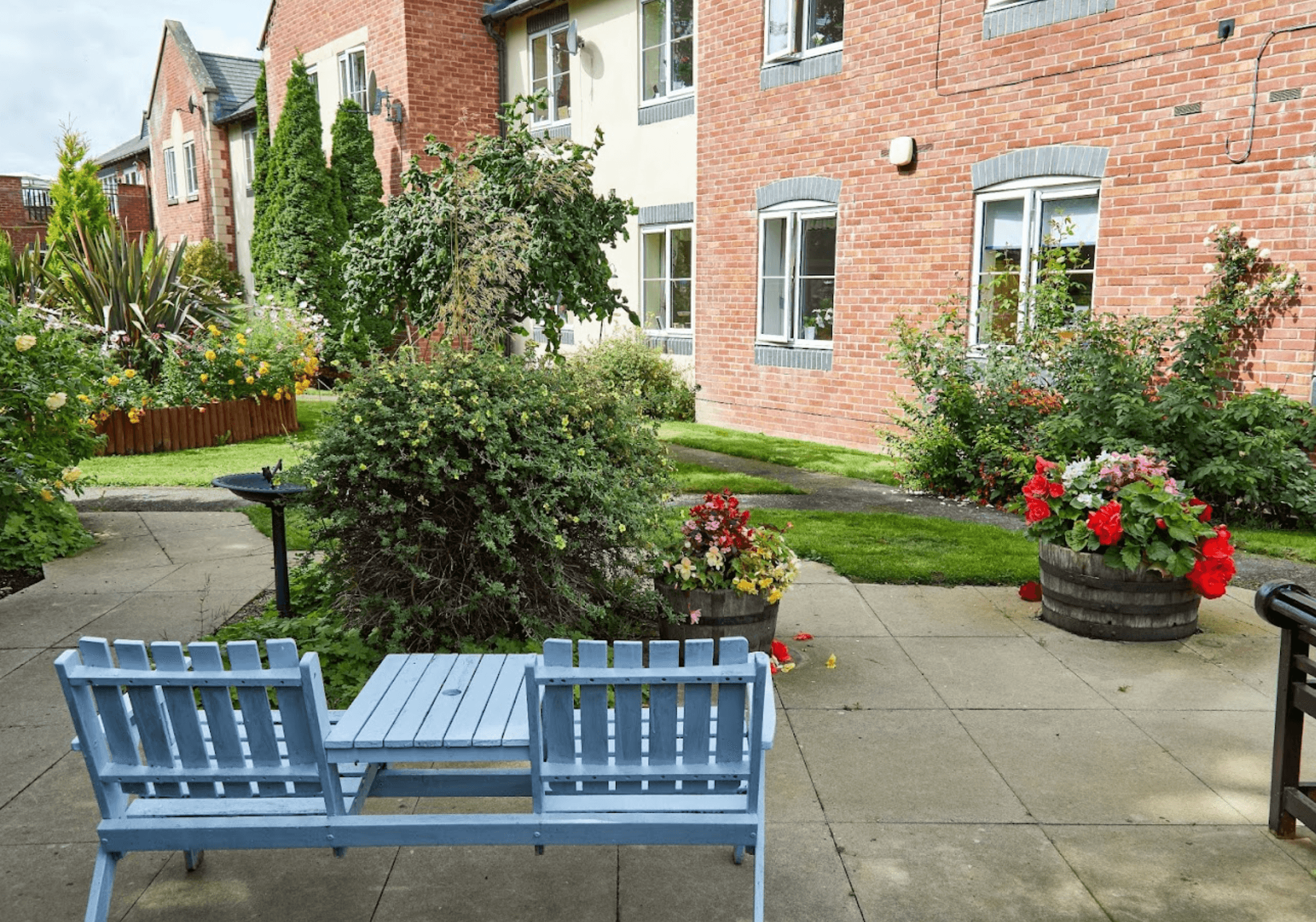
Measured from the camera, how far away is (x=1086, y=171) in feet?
29.5

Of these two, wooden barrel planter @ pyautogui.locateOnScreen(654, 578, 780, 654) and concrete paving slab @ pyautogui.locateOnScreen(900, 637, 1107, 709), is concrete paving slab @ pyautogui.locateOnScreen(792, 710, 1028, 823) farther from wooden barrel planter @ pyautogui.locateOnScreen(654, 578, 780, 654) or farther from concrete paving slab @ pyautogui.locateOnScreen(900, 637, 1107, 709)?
wooden barrel planter @ pyautogui.locateOnScreen(654, 578, 780, 654)

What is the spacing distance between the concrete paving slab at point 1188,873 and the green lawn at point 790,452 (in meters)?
6.55

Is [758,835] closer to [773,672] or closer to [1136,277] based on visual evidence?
[773,672]

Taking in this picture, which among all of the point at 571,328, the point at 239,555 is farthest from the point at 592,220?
the point at 571,328

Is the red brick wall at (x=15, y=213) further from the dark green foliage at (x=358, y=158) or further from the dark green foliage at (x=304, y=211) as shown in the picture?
the dark green foliage at (x=358, y=158)

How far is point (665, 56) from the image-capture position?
45.9 ft

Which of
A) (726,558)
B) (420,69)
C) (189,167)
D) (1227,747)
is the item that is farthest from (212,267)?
(1227,747)

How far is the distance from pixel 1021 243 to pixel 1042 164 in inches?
28.9

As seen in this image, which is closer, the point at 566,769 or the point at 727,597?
the point at 566,769

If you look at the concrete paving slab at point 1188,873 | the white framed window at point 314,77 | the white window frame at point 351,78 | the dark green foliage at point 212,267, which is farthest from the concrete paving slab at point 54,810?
the dark green foliage at point 212,267

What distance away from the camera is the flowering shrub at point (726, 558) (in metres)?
4.67

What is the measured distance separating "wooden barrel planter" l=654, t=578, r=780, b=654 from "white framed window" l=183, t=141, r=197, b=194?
26.7m

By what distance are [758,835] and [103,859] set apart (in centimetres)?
171

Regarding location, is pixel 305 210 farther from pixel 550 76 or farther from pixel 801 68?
pixel 801 68
